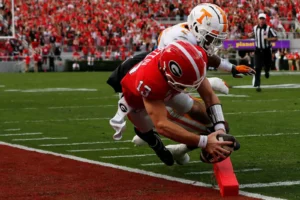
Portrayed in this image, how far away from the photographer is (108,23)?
33.8 meters

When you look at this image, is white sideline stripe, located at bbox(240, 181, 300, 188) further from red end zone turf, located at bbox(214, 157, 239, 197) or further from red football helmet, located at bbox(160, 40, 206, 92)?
red football helmet, located at bbox(160, 40, 206, 92)

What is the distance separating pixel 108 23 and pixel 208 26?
92.3ft

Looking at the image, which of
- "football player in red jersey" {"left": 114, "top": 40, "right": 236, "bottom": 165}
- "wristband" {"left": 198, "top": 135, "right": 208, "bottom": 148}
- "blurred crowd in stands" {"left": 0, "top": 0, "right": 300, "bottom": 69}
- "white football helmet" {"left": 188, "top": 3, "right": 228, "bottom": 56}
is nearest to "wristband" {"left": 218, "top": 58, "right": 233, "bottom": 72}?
"white football helmet" {"left": 188, "top": 3, "right": 228, "bottom": 56}

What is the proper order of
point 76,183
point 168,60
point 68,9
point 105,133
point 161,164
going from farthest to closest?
point 68,9 < point 105,133 < point 161,164 < point 76,183 < point 168,60

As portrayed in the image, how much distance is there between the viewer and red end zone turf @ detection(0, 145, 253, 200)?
16.3 ft

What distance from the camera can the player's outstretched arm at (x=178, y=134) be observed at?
5051 millimetres

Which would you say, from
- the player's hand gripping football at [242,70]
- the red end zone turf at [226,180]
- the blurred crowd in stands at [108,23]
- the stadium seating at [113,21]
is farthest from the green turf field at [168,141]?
the stadium seating at [113,21]

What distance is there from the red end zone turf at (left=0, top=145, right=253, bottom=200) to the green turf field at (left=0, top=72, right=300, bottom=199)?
0.34 m

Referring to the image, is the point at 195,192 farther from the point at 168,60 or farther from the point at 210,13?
the point at 210,13

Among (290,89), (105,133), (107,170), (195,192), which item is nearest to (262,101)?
(290,89)

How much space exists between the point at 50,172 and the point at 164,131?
4.01ft

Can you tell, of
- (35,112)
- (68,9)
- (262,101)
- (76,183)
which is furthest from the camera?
(68,9)

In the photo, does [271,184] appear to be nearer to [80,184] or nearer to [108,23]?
[80,184]

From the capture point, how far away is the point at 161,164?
6.39 m
